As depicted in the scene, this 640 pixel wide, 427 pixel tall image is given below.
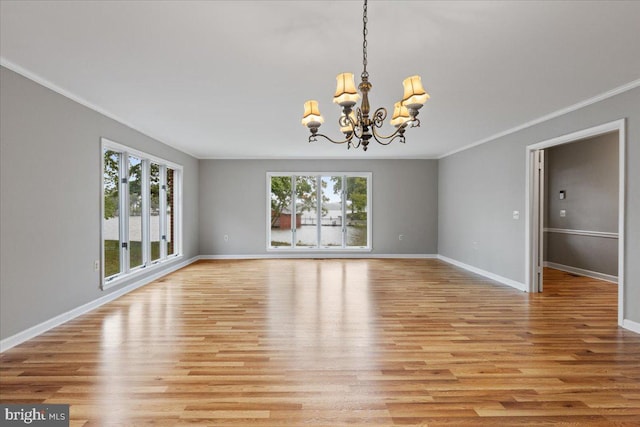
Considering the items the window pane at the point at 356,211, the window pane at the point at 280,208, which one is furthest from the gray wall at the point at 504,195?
the window pane at the point at 280,208

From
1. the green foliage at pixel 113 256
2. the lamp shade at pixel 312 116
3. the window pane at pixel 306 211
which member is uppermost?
the lamp shade at pixel 312 116

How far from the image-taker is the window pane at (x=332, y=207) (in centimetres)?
867

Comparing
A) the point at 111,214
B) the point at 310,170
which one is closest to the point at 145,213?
the point at 111,214

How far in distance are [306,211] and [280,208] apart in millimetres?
668

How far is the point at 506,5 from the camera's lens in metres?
2.18

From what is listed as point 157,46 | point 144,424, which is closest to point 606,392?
point 144,424

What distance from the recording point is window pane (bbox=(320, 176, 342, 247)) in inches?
341

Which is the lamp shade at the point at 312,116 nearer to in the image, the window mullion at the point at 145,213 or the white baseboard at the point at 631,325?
the white baseboard at the point at 631,325

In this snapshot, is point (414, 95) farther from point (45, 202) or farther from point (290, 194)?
point (290, 194)

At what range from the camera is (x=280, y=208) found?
868 cm

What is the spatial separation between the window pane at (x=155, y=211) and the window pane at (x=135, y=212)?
1.07 feet

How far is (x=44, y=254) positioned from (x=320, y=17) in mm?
3534

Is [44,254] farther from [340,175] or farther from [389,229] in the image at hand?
[389,229]

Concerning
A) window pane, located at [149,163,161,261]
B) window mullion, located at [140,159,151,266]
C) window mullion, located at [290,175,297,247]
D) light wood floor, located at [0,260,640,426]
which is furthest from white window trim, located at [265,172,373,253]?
light wood floor, located at [0,260,640,426]
